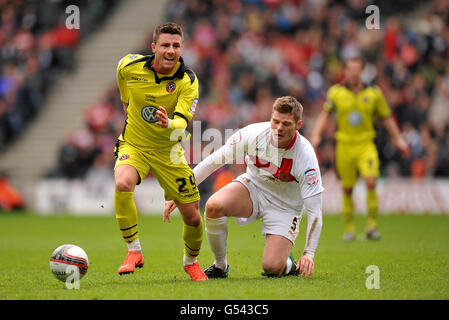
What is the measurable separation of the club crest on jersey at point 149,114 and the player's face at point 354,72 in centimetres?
542

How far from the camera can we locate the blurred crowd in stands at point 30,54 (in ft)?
72.2

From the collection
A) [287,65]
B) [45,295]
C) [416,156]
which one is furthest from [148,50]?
[45,295]

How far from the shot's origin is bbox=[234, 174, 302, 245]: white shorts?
7.55 m

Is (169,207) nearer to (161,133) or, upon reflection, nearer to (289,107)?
(161,133)

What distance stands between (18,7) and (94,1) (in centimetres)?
271

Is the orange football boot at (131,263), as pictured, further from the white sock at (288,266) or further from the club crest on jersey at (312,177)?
the club crest on jersey at (312,177)

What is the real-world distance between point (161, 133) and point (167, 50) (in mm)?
851

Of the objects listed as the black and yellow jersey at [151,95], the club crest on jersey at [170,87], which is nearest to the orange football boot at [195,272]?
the black and yellow jersey at [151,95]

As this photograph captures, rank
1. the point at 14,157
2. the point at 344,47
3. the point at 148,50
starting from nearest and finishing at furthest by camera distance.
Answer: the point at 344,47 → the point at 148,50 → the point at 14,157

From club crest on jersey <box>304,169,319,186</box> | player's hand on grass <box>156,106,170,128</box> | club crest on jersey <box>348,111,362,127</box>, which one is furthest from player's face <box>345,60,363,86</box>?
player's hand on grass <box>156,106,170,128</box>

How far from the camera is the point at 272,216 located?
7609mm

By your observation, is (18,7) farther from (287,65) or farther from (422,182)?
(422,182)

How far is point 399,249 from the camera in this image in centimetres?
1000

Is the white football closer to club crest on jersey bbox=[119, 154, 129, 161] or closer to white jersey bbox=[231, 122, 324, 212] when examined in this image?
club crest on jersey bbox=[119, 154, 129, 161]
